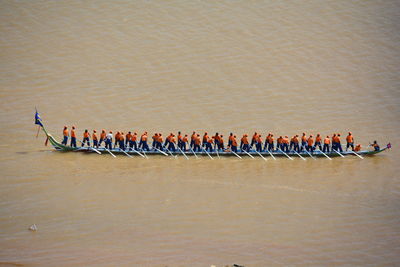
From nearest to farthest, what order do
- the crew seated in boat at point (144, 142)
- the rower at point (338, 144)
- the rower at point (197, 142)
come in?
the crew seated in boat at point (144, 142) < the rower at point (197, 142) < the rower at point (338, 144)

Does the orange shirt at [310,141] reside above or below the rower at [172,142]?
above

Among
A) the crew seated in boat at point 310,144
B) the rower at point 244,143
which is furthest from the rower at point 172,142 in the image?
the crew seated in boat at point 310,144

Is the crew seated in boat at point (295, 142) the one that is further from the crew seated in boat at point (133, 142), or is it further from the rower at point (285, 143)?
the crew seated in boat at point (133, 142)

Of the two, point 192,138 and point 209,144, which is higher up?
point 192,138

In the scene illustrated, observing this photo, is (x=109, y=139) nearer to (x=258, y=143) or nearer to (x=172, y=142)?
(x=172, y=142)

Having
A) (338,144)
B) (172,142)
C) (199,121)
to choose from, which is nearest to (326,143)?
(338,144)

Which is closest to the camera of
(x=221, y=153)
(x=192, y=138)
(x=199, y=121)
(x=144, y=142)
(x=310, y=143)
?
(x=144, y=142)

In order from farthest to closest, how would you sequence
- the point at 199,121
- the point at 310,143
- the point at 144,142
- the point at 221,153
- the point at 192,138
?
1. the point at 199,121
2. the point at 221,153
3. the point at 310,143
4. the point at 192,138
5. the point at 144,142

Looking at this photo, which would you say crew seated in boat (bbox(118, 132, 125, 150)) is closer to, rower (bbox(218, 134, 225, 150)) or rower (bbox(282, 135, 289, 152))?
rower (bbox(218, 134, 225, 150))

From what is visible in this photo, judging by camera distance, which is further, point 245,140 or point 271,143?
point 271,143
